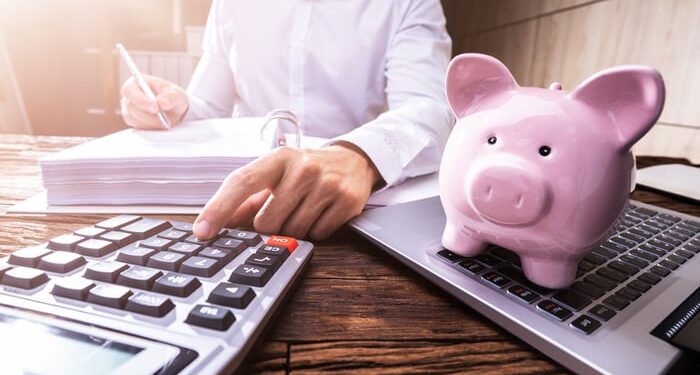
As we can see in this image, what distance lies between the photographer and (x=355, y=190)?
0.40m

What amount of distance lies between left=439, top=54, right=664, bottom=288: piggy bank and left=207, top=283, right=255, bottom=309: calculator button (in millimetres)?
147

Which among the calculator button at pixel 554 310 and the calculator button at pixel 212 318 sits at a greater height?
the calculator button at pixel 554 310

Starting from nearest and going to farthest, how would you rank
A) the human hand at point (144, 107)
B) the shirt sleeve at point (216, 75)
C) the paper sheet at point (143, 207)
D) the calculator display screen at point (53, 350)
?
the calculator display screen at point (53, 350) < the paper sheet at point (143, 207) < the human hand at point (144, 107) < the shirt sleeve at point (216, 75)

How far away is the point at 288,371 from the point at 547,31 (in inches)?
57.9

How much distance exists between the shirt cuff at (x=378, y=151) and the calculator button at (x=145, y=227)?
0.21 meters

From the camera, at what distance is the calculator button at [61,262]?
0.27 meters

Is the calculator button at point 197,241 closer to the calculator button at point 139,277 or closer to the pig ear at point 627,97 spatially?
the calculator button at point 139,277

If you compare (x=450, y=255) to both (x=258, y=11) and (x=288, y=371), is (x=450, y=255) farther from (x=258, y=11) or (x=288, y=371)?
(x=258, y=11)

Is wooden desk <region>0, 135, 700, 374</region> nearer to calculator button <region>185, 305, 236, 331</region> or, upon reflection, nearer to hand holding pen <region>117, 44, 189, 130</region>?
calculator button <region>185, 305, 236, 331</region>

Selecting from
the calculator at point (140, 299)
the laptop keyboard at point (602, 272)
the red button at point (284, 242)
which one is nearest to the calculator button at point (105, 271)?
the calculator at point (140, 299)

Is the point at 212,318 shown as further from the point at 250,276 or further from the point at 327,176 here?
the point at 327,176

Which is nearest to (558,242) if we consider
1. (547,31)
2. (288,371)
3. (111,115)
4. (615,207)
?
(615,207)

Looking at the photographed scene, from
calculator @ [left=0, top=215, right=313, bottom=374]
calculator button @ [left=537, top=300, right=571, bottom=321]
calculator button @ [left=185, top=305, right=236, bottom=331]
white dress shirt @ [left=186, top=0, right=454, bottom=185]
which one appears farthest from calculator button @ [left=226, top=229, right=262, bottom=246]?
white dress shirt @ [left=186, top=0, right=454, bottom=185]

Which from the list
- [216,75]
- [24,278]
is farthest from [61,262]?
[216,75]
